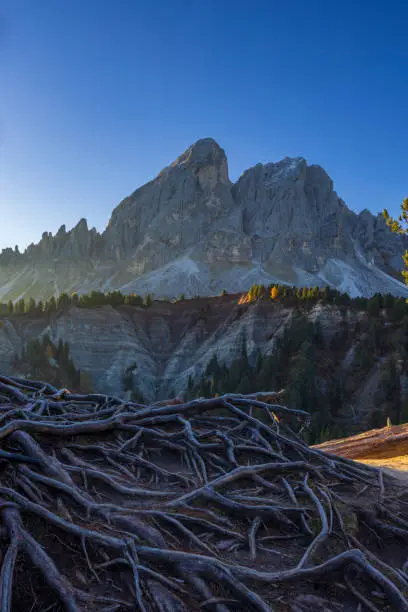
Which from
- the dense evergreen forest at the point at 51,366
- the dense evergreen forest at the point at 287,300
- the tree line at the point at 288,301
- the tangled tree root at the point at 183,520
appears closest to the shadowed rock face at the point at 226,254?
the dense evergreen forest at the point at 287,300

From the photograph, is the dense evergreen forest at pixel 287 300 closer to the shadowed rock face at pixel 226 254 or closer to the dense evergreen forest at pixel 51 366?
the dense evergreen forest at pixel 51 366

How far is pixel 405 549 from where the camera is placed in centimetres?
534

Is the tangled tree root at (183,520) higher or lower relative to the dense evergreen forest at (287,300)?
lower

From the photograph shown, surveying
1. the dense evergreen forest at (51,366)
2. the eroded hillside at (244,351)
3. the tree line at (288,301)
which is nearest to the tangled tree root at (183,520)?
the eroded hillside at (244,351)

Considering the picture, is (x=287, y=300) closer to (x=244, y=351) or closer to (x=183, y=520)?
(x=244, y=351)

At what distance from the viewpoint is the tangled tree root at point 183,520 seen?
12.5ft

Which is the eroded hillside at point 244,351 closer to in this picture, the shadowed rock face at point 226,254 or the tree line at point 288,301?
the tree line at point 288,301

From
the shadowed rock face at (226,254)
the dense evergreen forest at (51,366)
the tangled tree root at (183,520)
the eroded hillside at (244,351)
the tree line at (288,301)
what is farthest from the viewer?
the shadowed rock face at (226,254)

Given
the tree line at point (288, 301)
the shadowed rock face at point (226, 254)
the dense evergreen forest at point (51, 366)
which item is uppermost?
the shadowed rock face at point (226, 254)

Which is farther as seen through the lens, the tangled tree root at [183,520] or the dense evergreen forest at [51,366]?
the dense evergreen forest at [51,366]

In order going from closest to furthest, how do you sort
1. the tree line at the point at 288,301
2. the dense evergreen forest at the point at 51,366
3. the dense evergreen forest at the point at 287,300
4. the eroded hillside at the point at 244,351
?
the eroded hillside at the point at 244,351 → the tree line at the point at 288,301 → the dense evergreen forest at the point at 287,300 → the dense evergreen forest at the point at 51,366

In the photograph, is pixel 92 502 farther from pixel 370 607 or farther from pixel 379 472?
pixel 379 472

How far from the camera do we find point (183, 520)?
187 inches

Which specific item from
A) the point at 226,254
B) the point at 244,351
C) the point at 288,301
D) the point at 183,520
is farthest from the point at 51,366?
the point at 226,254
